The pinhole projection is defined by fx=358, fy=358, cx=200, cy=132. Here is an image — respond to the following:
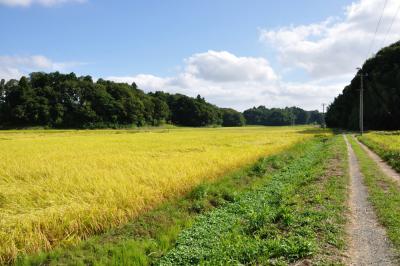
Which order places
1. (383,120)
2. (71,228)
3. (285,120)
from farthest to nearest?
(285,120), (383,120), (71,228)

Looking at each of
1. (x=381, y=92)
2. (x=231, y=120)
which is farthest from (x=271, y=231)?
(x=231, y=120)

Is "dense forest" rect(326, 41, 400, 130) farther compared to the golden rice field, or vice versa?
"dense forest" rect(326, 41, 400, 130)

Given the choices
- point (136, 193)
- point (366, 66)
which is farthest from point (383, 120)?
point (136, 193)

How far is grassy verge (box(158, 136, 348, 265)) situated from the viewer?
6.27 meters

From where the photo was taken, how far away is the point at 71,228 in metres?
7.87

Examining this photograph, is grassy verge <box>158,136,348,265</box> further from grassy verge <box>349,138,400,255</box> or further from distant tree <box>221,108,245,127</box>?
distant tree <box>221,108,245,127</box>

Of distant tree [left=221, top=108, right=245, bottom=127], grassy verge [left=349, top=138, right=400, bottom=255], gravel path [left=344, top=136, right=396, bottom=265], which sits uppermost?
distant tree [left=221, top=108, right=245, bottom=127]

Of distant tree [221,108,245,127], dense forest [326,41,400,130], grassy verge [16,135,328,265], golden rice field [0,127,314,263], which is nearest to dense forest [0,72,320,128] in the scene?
distant tree [221,108,245,127]

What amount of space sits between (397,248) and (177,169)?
994 cm

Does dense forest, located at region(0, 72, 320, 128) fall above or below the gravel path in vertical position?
above

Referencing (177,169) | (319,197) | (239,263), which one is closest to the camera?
(239,263)

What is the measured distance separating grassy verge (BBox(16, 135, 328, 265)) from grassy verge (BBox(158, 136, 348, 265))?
328 millimetres

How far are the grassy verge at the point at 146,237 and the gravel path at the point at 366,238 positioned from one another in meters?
3.44

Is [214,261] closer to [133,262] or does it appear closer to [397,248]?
[133,262]
